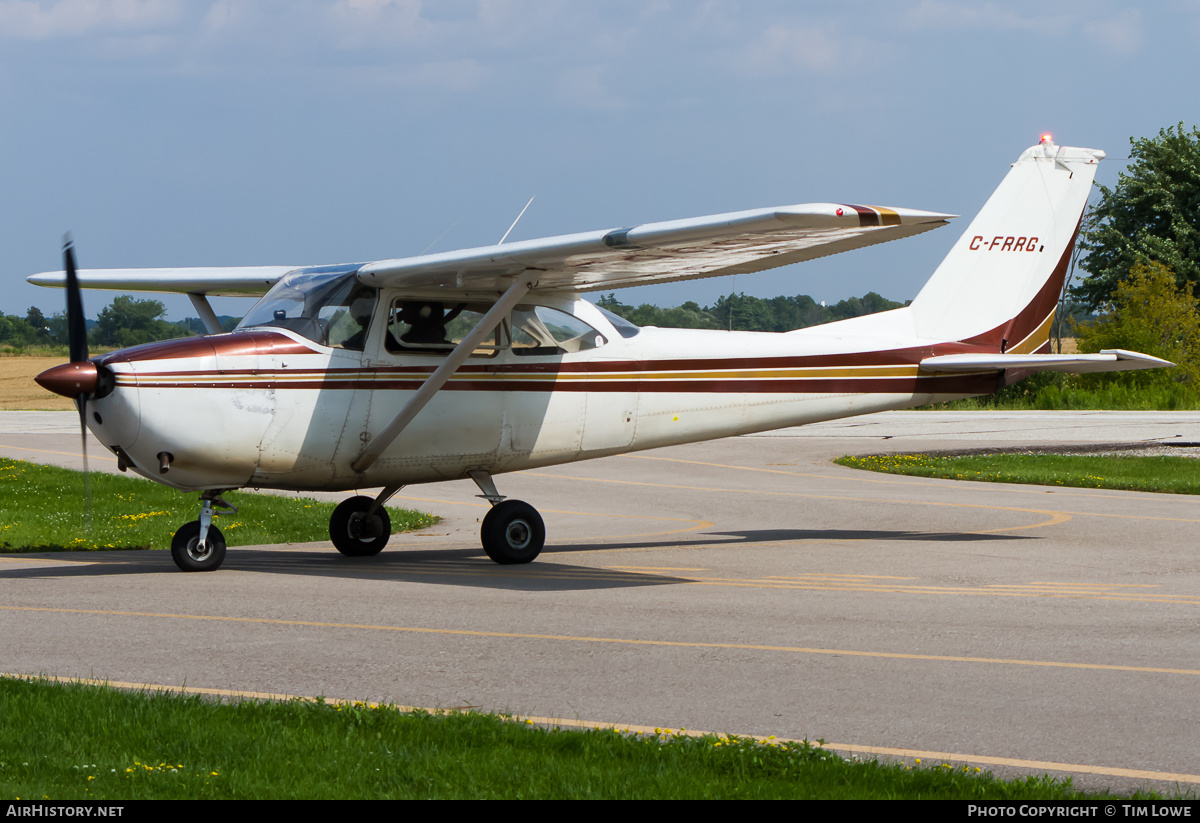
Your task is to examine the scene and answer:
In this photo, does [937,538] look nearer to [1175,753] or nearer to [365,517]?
[365,517]

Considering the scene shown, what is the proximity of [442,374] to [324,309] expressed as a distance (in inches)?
47.2

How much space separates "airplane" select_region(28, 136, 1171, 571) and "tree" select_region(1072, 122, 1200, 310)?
39.3m

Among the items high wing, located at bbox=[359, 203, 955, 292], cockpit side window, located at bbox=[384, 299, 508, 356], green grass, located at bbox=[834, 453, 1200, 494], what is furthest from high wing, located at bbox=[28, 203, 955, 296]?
green grass, located at bbox=[834, 453, 1200, 494]

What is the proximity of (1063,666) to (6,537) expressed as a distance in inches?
448

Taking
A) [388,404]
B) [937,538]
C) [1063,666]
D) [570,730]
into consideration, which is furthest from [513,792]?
[937,538]

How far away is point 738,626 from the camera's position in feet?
27.9

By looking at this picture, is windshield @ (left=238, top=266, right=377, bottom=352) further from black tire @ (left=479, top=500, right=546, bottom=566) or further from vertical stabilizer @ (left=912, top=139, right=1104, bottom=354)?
vertical stabilizer @ (left=912, top=139, right=1104, bottom=354)

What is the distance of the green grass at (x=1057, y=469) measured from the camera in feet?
65.5

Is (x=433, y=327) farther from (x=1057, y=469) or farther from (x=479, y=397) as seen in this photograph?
(x=1057, y=469)

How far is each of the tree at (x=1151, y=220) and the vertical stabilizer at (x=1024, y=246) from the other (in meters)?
37.1

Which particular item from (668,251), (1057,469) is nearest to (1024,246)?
(668,251)

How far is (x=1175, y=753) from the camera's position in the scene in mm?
5242

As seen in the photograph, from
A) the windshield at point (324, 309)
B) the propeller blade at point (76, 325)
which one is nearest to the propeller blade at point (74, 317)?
the propeller blade at point (76, 325)

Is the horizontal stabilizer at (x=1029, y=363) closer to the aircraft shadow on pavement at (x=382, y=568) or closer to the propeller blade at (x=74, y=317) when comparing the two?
the aircraft shadow on pavement at (x=382, y=568)
